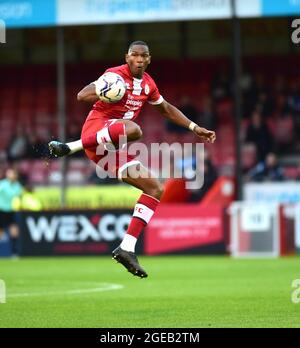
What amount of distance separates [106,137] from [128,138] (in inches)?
11.4

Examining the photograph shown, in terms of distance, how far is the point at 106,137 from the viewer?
11406mm

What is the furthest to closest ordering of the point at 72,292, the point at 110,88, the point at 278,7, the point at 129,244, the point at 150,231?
1. the point at 278,7
2. the point at 150,231
3. the point at 72,292
4. the point at 129,244
5. the point at 110,88

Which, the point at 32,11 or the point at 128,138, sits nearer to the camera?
the point at 128,138

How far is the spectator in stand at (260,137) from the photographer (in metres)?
28.4

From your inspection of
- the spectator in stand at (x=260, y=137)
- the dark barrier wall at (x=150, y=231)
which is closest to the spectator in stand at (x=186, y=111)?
the spectator in stand at (x=260, y=137)

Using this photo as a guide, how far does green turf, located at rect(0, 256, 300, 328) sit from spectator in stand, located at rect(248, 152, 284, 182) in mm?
5061

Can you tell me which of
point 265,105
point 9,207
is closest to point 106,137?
point 9,207

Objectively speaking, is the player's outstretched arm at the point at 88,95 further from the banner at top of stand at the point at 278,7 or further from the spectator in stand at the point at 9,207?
the banner at top of stand at the point at 278,7

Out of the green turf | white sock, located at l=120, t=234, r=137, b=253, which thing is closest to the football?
white sock, located at l=120, t=234, r=137, b=253

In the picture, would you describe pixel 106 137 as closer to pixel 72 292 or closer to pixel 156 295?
pixel 156 295

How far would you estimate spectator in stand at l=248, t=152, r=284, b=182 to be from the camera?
26.4 m

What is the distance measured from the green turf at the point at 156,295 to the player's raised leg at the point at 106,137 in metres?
1.88

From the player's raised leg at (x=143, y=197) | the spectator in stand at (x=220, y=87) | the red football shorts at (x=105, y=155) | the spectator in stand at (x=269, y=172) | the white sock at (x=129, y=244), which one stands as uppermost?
the spectator in stand at (x=220, y=87)

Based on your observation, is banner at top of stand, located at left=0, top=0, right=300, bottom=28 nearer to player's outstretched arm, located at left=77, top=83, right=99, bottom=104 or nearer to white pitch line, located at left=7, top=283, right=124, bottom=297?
white pitch line, located at left=7, top=283, right=124, bottom=297
